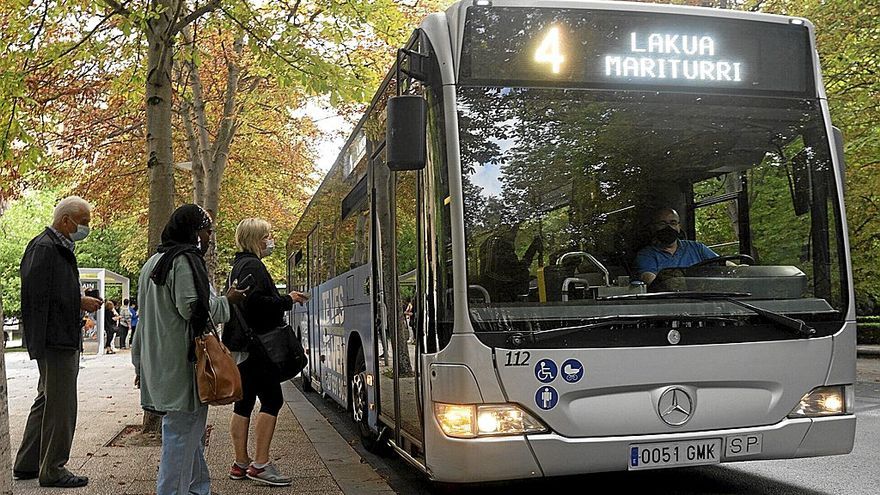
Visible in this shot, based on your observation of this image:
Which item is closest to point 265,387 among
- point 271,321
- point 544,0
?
point 271,321

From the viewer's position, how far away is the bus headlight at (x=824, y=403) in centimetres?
580

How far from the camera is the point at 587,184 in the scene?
5766mm

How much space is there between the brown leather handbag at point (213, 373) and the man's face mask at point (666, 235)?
2.64 metres

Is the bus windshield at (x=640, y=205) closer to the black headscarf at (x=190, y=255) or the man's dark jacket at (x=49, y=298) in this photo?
the black headscarf at (x=190, y=255)

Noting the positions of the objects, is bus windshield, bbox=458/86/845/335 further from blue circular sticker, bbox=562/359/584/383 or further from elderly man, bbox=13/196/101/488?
elderly man, bbox=13/196/101/488

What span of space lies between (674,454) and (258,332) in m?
3.09

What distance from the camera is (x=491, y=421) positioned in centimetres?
537

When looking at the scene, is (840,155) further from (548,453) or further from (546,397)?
(548,453)

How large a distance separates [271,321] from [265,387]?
476 mm

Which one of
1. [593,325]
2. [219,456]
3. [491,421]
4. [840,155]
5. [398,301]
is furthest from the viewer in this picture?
[219,456]

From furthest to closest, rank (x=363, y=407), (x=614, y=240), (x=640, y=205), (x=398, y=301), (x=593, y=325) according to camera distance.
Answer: (x=363, y=407), (x=398, y=301), (x=640, y=205), (x=614, y=240), (x=593, y=325)

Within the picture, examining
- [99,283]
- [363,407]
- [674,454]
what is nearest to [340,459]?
[363,407]

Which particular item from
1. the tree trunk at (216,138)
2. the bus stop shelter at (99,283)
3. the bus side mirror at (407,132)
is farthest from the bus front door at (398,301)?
the bus stop shelter at (99,283)

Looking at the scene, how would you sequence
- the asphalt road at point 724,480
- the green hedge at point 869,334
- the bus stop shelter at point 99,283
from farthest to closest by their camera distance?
the bus stop shelter at point 99,283, the green hedge at point 869,334, the asphalt road at point 724,480
